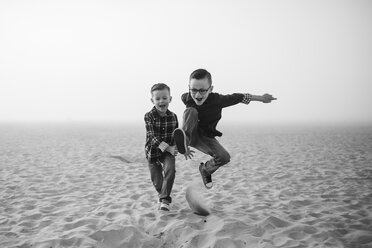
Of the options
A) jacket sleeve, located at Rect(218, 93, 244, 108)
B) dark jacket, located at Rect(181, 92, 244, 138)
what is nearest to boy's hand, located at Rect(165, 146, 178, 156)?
dark jacket, located at Rect(181, 92, 244, 138)

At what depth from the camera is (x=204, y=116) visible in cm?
452

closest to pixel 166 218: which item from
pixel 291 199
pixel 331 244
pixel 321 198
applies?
pixel 331 244

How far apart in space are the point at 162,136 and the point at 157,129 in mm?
135

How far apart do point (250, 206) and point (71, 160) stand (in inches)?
312

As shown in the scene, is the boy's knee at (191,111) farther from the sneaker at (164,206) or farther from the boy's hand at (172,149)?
the sneaker at (164,206)

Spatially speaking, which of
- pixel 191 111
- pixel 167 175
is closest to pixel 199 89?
pixel 191 111

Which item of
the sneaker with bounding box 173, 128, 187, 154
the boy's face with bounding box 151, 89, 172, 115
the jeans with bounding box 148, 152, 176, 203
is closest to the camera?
the sneaker with bounding box 173, 128, 187, 154

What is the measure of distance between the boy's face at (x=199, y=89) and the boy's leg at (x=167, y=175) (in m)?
1.02

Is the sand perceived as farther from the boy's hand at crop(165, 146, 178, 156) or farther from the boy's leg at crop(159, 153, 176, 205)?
the boy's hand at crop(165, 146, 178, 156)

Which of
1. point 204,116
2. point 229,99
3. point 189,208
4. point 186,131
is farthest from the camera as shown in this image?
point 189,208

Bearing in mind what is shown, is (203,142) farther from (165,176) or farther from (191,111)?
(165,176)

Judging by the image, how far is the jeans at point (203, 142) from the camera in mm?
4230

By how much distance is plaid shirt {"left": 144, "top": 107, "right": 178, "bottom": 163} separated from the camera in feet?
14.2

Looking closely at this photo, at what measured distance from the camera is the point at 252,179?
7.35m
